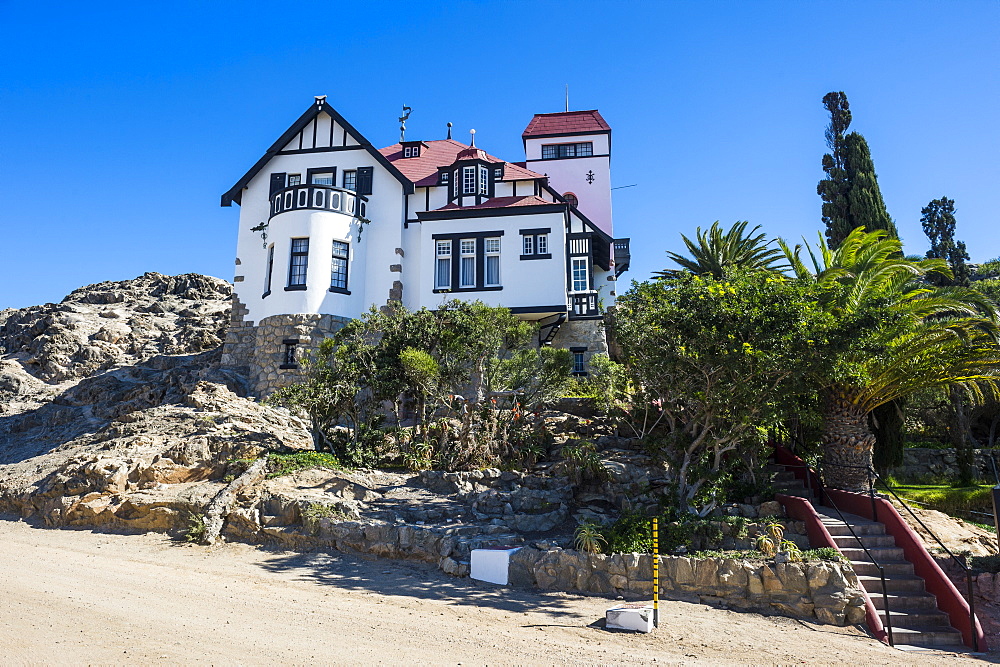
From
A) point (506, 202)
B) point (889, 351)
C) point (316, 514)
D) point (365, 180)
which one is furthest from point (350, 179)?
point (889, 351)

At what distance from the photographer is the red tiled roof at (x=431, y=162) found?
3020 centimetres

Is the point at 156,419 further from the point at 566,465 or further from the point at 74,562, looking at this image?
the point at 566,465

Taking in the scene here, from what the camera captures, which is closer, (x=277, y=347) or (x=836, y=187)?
(x=277, y=347)

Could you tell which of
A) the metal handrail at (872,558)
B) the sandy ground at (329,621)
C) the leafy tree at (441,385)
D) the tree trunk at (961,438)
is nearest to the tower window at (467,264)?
the leafy tree at (441,385)

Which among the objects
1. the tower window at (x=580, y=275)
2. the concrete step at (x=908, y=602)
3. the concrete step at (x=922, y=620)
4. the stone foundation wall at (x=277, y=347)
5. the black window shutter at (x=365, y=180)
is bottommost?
the concrete step at (x=922, y=620)

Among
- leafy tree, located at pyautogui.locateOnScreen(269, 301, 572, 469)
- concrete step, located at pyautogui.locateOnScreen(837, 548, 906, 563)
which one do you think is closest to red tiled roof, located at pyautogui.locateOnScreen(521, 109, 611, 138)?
leafy tree, located at pyautogui.locateOnScreen(269, 301, 572, 469)

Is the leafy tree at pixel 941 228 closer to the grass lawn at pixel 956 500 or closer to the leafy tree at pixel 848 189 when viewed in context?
the leafy tree at pixel 848 189

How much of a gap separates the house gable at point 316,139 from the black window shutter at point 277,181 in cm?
84

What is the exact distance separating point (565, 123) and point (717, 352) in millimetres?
25866

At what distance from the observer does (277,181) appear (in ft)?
96.7

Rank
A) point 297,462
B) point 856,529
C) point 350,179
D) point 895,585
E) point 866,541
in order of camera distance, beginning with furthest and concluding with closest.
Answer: point 350,179
point 297,462
point 856,529
point 866,541
point 895,585

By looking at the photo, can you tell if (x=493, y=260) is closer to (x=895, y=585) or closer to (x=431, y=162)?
(x=431, y=162)

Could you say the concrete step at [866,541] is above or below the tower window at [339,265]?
below

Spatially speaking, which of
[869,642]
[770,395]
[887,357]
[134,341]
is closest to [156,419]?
[134,341]
